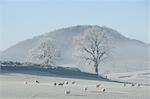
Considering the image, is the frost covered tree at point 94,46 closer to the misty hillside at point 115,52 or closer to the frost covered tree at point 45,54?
the frost covered tree at point 45,54

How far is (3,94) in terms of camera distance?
17391 millimetres

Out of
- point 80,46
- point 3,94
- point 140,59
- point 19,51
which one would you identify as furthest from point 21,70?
point 19,51

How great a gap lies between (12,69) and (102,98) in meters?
19.2

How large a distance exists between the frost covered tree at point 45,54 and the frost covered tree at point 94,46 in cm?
560

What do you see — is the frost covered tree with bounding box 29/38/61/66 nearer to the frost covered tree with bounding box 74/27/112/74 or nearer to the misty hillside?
the misty hillside

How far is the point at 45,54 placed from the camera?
53.1 metres

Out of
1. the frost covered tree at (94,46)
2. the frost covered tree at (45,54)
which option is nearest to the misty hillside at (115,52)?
the frost covered tree at (45,54)

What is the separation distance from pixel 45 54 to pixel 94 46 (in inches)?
389

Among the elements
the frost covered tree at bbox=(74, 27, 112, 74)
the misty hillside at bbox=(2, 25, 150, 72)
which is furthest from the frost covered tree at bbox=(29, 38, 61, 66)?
the frost covered tree at bbox=(74, 27, 112, 74)

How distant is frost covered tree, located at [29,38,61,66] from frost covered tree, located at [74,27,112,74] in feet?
18.4

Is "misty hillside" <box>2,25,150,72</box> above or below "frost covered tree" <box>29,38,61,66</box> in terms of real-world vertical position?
above

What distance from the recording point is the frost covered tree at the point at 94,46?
44719mm

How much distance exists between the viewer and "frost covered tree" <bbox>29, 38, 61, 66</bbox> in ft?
173

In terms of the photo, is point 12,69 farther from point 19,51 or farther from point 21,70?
point 19,51
